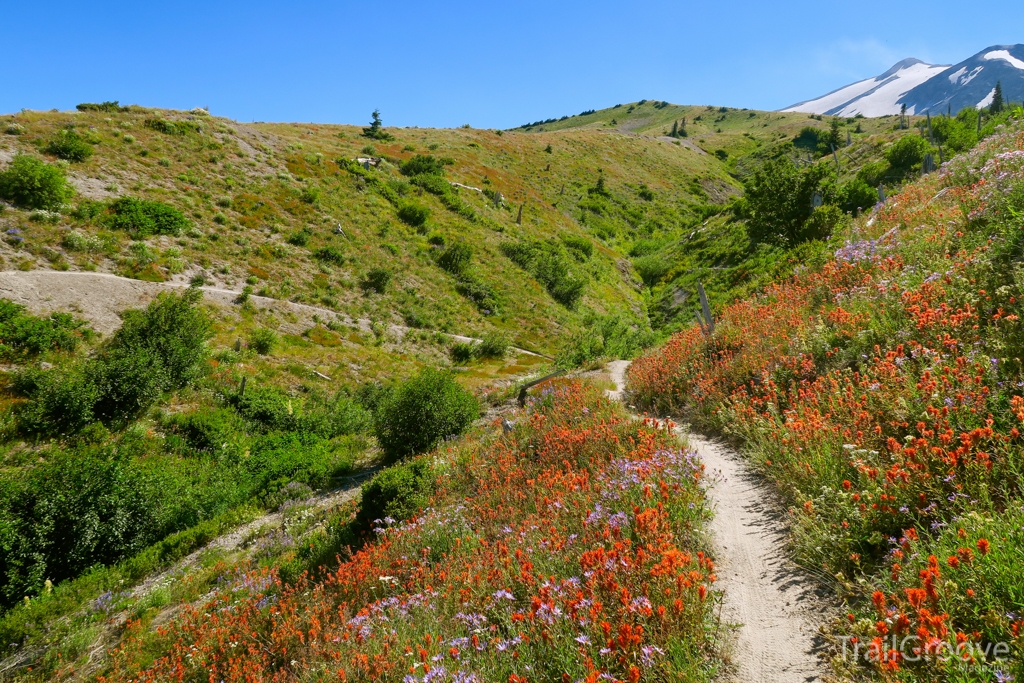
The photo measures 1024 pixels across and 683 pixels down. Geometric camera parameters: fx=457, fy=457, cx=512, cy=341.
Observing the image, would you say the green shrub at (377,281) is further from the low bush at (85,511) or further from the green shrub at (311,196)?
the low bush at (85,511)

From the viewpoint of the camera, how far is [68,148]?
2873 centimetres

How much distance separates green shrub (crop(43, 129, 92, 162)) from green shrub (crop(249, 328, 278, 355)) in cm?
1900

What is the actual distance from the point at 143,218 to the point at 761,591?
3411 centimetres

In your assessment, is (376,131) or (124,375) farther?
(376,131)

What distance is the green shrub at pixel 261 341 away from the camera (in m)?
22.8

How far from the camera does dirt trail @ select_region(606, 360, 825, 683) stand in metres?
3.34

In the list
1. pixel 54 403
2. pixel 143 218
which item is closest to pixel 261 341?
pixel 54 403

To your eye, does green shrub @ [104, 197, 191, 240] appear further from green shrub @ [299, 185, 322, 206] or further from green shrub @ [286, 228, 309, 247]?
green shrub @ [299, 185, 322, 206]

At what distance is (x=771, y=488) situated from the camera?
5.91 m

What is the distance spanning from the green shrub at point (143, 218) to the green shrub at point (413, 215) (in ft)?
57.9

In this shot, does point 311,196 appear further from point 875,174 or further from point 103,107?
point 875,174

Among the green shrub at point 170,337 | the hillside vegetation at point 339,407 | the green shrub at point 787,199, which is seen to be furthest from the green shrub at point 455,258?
the green shrub at point 787,199

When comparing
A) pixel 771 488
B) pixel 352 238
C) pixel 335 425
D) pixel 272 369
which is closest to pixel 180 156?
pixel 352 238

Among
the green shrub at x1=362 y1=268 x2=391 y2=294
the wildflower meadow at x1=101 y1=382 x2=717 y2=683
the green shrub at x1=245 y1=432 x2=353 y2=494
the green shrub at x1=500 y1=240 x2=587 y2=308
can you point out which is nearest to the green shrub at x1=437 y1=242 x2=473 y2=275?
the green shrub at x1=500 y1=240 x2=587 y2=308
